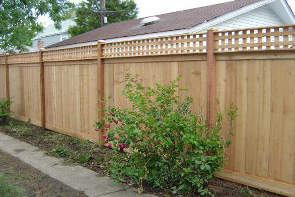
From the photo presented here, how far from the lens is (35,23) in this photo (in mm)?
10977

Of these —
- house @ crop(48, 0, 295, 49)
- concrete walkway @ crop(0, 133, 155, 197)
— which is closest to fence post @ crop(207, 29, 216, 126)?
concrete walkway @ crop(0, 133, 155, 197)

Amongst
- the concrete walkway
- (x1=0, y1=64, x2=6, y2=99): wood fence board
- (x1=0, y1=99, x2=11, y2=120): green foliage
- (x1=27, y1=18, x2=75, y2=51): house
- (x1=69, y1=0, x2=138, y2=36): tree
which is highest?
(x1=69, y1=0, x2=138, y2=36): tree

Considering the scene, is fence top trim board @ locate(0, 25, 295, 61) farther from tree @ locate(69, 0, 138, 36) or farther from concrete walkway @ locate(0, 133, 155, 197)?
tree @ locate(69, 0, 138, 36)

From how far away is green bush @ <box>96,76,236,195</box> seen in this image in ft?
12.0

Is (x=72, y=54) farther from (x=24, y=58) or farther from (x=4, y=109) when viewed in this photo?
(x=4, y=109)

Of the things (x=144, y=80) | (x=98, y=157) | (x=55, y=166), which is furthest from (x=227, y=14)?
(x=55, y=166)

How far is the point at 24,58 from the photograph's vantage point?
8617 mm

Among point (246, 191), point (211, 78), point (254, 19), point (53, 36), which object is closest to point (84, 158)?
point (211, 78)

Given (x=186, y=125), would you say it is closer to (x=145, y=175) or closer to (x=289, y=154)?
(x=145, y=175)

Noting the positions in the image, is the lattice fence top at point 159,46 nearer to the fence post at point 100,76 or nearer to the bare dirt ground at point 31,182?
the fence post at point 100,76

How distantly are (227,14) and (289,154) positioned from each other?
281 inches

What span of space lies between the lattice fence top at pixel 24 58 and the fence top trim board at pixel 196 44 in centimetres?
141

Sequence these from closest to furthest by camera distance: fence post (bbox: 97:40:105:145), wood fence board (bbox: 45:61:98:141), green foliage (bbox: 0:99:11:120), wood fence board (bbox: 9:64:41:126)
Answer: fence post (bbox: 97:40:105:145) < wood fence board (bbox: 45:61:98:141) < wood fence board (bbox: 9:64:41:126) < green foliage (bbox: 0:99:11:120)

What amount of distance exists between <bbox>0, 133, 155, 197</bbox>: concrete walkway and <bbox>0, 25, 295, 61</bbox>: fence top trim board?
1.94 metres
